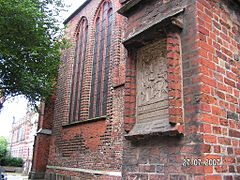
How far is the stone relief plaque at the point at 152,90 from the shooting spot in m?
3.79

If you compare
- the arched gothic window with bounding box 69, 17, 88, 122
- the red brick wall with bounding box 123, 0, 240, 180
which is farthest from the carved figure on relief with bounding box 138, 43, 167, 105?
the arched gothic window with bounding box 69, 17, 88, 122

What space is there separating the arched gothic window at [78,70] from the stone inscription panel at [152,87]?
810cm

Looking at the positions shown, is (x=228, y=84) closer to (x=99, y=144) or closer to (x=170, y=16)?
(x=170, y=16)

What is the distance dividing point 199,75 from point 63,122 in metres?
10.2

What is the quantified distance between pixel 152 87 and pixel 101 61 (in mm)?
7646

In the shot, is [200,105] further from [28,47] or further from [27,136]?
[27,136]

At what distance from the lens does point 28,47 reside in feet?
32.4

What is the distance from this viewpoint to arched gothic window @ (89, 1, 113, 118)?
418 inches

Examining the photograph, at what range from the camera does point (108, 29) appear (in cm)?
1172

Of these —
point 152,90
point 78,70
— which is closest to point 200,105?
point 152,90

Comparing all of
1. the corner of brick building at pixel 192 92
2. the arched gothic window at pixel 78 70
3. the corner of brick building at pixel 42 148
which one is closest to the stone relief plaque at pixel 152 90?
the corner of brick building at pixel 192 92

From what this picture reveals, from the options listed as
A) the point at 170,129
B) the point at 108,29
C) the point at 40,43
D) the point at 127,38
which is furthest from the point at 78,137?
the point at 170,129

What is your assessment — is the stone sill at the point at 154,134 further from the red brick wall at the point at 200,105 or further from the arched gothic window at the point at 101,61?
the arched gothic window at the point at 101,61

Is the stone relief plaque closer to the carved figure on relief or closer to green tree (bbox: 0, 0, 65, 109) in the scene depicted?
the carved figure on relief
